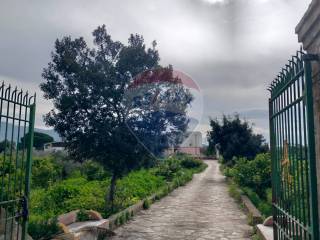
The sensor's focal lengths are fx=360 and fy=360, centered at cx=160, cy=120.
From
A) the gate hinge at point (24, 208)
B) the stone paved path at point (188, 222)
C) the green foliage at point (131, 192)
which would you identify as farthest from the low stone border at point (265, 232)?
the gate hinge at point (24, 208)

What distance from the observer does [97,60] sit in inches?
373

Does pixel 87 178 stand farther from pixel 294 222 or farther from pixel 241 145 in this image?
pixel 294 222

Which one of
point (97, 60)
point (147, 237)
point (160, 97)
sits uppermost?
point (97, 60)

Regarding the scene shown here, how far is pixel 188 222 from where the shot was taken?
9.27m

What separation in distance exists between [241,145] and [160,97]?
47.1ft

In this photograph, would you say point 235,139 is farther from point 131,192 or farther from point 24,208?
point 24,208

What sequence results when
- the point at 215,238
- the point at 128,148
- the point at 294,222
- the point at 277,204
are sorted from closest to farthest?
the point at 294,222
the point at 277,204
the point at 215,238
the point at 128,148

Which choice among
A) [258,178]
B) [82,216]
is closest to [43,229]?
[82,216]

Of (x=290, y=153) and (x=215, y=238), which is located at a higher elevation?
(x=290, y=153)

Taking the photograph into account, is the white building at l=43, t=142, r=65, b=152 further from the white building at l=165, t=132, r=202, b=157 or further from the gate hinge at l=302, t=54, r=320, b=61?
the gate hinge at l=302, t=54, r=320, b=61

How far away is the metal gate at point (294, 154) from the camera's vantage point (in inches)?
104

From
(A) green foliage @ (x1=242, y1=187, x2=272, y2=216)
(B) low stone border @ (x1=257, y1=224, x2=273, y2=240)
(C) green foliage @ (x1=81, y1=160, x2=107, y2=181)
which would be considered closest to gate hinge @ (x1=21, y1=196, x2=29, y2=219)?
(B) low stone border @ (x1=257, y1=224, x2=273, y2=240)

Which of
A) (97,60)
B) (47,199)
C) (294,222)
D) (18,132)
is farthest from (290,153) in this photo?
(47,199)

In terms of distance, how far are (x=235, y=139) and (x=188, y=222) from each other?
45.9ft
